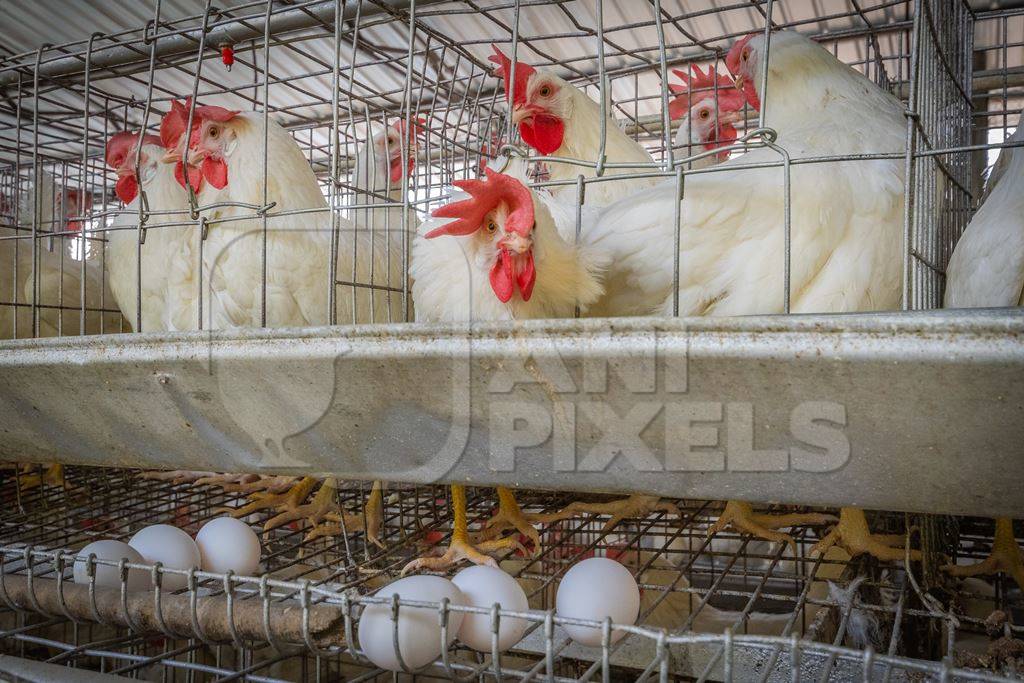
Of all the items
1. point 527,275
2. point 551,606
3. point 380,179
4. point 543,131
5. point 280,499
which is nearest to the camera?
point 527,275

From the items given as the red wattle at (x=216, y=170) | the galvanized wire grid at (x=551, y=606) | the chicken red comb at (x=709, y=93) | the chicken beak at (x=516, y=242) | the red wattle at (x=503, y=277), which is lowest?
the galvanized wire grid at (x=551, y=606)

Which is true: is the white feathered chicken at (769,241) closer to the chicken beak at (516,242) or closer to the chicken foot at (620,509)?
the chicken beak at (516,242)

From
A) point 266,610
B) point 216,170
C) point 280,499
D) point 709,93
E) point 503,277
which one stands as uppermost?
point 709,93

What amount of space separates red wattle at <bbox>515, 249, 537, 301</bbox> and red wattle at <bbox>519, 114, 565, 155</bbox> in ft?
3.31

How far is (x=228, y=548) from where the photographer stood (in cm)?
128

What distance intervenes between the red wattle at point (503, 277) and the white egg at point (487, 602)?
0.43 metres

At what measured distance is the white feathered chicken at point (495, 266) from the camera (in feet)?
3.51

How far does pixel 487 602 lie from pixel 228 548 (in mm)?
576

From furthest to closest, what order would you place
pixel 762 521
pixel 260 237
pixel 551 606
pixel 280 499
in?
pixel 280 499, pixel 260 237, pixel 551 606, pixel 762 521

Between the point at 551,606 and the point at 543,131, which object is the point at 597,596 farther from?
the point at 543,131

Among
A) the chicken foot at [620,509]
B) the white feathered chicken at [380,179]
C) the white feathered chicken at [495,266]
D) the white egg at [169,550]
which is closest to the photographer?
the white feathered chicken at [495,266]

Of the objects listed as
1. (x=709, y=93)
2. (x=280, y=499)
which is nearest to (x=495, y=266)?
(x=280, y=499)

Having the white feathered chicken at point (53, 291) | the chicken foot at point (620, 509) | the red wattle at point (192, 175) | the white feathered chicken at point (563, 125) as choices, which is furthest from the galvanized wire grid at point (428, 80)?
the chicken foot at point (620, 509)

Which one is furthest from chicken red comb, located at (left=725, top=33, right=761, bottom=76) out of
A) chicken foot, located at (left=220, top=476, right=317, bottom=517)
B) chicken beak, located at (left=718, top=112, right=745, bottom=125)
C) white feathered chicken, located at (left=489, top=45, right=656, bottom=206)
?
chicken foot, located at (left=220, top=476, right=317, bottom=517)
